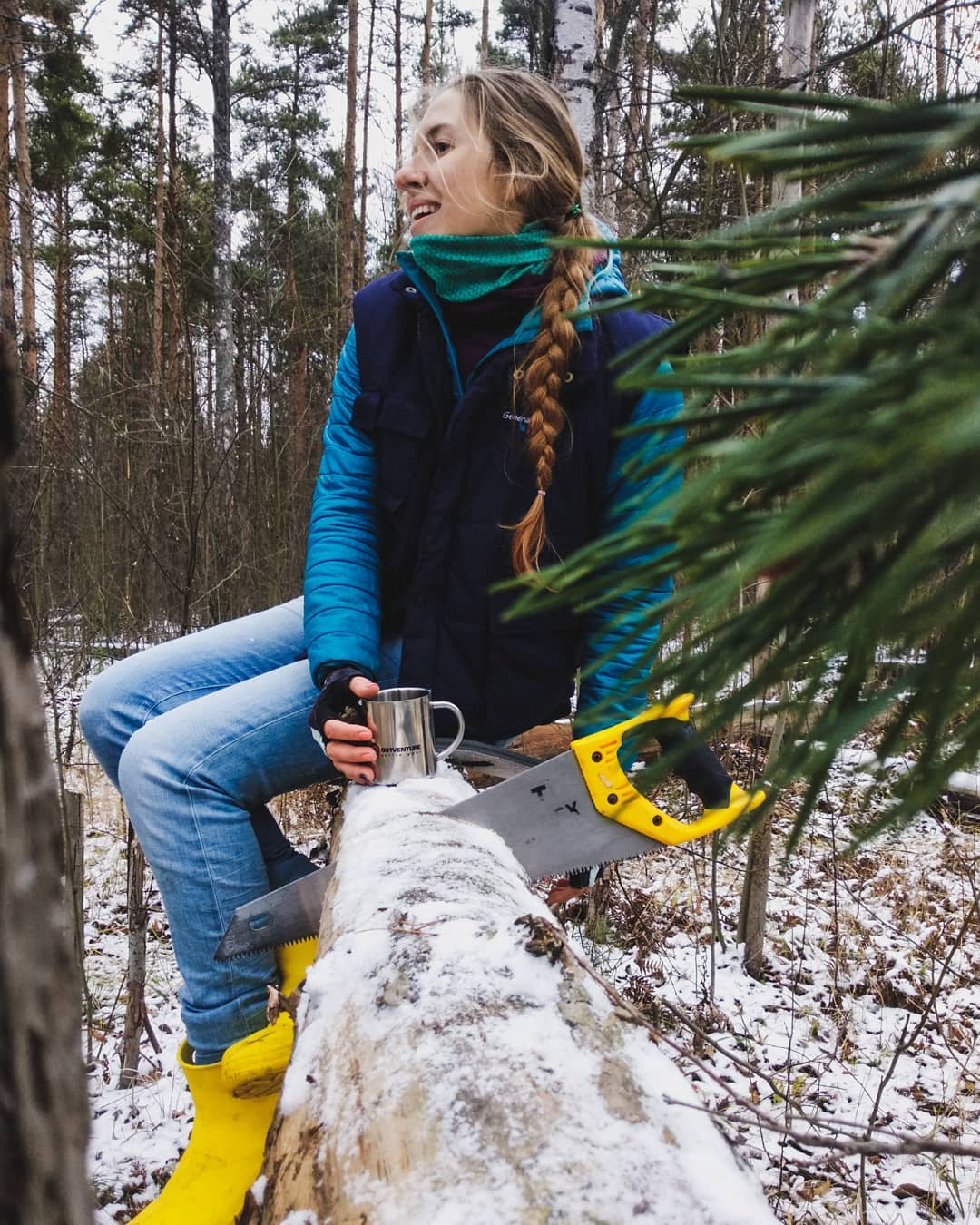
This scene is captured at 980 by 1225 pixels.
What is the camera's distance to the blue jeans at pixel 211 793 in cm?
184

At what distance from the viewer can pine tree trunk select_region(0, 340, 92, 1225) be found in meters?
0.33

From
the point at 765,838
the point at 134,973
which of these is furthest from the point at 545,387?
the point at 134,973

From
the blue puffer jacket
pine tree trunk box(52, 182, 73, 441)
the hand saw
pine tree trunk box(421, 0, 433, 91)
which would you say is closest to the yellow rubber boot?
the hand saw

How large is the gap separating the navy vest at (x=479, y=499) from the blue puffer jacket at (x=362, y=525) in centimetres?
5

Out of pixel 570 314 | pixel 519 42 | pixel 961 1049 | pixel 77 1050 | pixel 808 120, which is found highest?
pixel 519 42

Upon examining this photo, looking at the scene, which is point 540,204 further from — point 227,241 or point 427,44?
point 427,44

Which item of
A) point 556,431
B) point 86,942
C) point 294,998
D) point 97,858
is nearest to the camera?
point 294,998

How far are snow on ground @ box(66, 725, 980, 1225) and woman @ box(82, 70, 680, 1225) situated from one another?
846mm

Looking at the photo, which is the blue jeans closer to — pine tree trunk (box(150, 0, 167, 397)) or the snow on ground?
the snow on ground

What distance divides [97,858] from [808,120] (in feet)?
16.2

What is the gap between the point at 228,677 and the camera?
2.26 m

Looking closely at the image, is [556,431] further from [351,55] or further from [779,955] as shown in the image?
[351,55]

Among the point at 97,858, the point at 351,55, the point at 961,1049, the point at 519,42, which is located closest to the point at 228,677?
the point at 961,1049

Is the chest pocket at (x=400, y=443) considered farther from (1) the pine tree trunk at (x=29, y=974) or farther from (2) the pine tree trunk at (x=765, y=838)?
(1) the pine tree trunk at (x=29, y=974)
